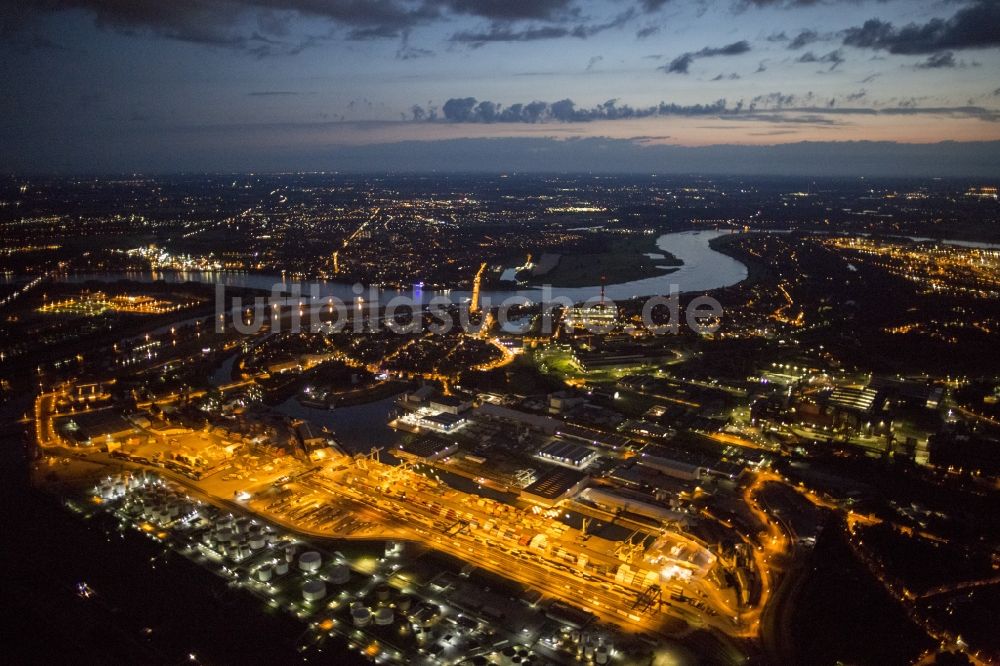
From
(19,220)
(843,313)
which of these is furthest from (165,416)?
(19,220)

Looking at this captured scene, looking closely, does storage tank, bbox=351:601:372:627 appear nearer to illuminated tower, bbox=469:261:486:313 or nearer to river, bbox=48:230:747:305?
illuminated tower, bbox=469:261:486:313

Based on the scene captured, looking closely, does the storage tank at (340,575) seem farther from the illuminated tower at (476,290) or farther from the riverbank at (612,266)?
the riverbank at (612,266)

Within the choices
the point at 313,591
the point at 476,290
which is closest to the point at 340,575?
the point at 313,591

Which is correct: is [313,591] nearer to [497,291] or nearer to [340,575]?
[340,575]

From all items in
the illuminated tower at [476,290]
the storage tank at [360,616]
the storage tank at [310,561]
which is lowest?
the storage tank at [360,616]

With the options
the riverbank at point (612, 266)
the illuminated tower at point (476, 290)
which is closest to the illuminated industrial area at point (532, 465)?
the illuminated tower at point (476, 290)
